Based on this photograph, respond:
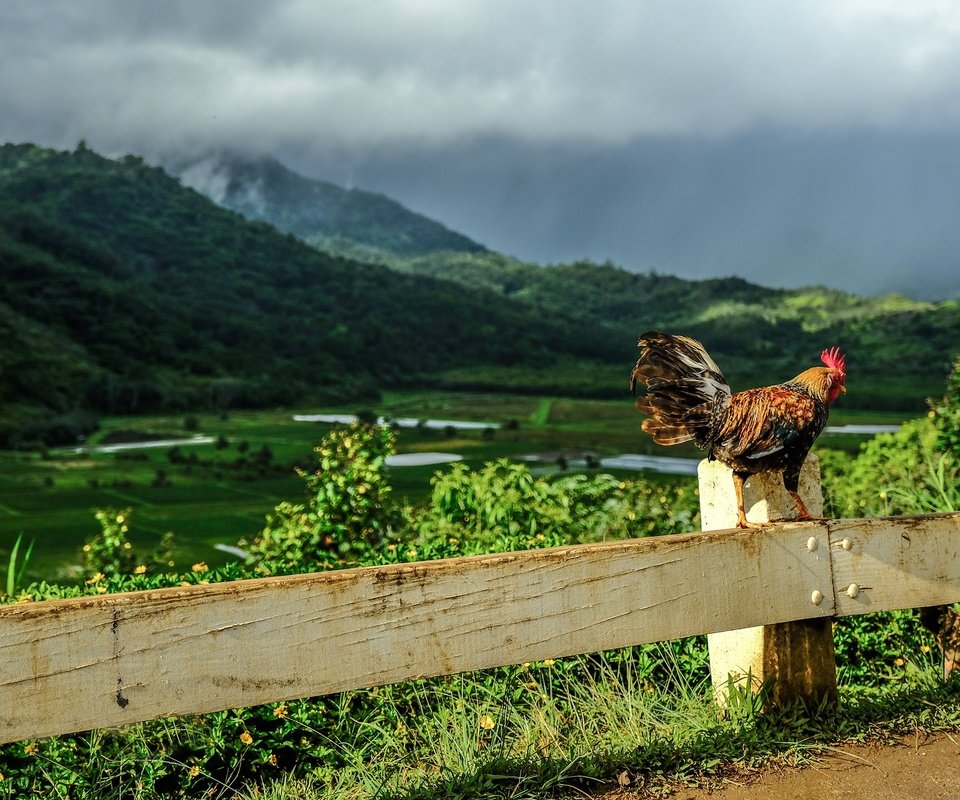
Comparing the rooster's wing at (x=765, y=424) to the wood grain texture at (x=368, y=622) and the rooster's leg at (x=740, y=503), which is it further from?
the wood grain texture at (x=368, y=622)

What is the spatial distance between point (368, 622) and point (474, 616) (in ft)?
0.93

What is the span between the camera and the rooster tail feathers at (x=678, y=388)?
284 centimetres

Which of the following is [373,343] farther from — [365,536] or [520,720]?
[520,720]

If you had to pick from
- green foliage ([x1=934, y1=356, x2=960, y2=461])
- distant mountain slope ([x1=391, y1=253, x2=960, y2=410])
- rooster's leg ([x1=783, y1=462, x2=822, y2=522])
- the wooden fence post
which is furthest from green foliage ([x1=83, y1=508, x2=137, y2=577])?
distant mountain slope ([x1=391, y1=253, x2=960, y2=410])

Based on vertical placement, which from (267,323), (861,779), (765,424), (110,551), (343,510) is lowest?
(861,779)

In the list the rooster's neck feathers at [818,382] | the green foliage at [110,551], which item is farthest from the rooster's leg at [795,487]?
the green foliage at [110,551]

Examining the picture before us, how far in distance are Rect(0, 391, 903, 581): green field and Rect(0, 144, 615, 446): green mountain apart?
2.57 ft

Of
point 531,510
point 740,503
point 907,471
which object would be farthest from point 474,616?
point 907,471

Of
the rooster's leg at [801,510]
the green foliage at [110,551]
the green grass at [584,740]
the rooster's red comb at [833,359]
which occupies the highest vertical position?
the rooster's red comb at [833,359]

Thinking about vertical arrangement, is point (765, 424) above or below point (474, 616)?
above

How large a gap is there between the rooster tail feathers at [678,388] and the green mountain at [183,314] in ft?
30.8

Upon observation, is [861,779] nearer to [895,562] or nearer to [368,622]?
[895,562]

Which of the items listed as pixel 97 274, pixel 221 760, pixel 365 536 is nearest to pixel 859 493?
pixel 365 536

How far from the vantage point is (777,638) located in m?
2.79
